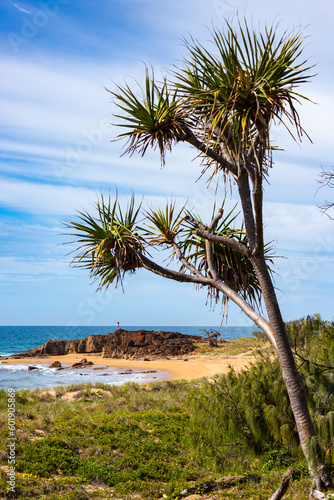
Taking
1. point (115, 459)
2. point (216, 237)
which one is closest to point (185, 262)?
point (216, 237)

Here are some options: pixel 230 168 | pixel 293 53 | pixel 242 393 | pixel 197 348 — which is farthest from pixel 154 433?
pixel 197 348

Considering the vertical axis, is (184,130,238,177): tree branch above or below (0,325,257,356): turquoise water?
above

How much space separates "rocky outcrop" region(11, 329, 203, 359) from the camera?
3919 centimetres

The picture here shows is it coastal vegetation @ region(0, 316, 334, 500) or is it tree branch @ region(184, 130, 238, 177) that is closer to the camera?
tree branch @ region(184, 130, 238, 177)

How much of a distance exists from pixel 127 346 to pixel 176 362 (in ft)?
31.4

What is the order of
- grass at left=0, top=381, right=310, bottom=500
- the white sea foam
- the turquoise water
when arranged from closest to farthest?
grass at left=0, top=381, right=310, bottom=500, the white sea foam, the turquoise water

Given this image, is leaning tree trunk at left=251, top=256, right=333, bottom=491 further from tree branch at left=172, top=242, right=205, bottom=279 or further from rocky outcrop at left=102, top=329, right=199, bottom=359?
rocky outcrop at left=102, top=329, right=199, bottom=359

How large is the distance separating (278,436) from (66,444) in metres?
4.53

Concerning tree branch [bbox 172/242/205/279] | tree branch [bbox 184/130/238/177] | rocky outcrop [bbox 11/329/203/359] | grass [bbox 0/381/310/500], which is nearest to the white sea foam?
rocky outcrop [bbox 11/329/203/359]

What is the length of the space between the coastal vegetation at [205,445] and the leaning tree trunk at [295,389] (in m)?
0.26

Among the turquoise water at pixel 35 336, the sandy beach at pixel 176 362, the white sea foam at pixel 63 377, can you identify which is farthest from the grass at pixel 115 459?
the turquoise water at pixel 35 336

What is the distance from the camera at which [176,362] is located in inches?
1288

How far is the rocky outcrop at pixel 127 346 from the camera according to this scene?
129ft

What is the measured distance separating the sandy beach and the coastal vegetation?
15.0 m
